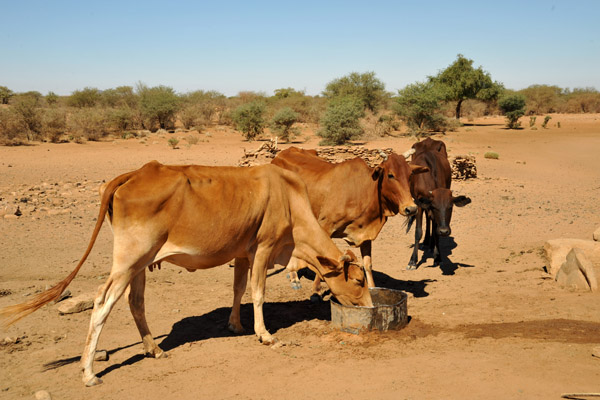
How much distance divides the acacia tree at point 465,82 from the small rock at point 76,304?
1705 inches

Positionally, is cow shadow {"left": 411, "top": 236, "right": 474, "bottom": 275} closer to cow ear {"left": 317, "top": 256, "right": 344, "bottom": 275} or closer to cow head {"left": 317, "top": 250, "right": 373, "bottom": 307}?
cow head {"left": 317, "top": 250, "right": 373, "bottom": 307}

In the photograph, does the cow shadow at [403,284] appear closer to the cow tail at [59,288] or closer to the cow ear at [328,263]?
the cow ear at [328,263]

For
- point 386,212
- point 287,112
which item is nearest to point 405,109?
point 287,112

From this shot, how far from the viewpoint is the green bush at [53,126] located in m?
31.0

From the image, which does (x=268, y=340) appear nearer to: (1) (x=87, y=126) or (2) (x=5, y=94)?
(1) (x=87, y=126)

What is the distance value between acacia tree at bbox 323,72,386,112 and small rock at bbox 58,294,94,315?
131 ft

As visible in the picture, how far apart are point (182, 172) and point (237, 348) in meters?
2.22

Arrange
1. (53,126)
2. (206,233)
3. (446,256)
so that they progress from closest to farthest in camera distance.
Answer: (206,233)
(446,256)
(53,126)

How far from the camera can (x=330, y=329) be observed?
686 centimetres

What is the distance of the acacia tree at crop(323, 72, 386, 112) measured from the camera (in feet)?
153

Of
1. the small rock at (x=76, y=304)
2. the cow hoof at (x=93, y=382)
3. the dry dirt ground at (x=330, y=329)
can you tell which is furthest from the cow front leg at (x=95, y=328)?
the small rock at (x=76, y=304)

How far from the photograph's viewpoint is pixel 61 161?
941 inches

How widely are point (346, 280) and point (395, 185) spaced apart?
6.70 feet

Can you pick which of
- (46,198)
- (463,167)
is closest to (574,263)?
(463,167)
